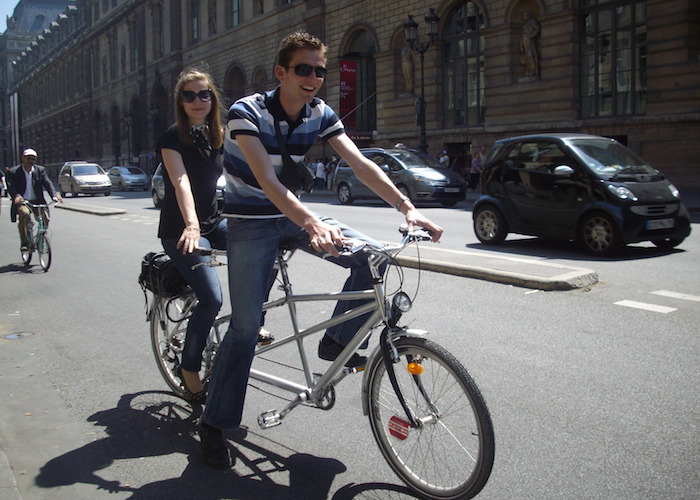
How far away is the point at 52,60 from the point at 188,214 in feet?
336

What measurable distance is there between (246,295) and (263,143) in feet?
2.24

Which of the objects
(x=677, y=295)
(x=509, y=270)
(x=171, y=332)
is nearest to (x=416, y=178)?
(x=509, y=270)

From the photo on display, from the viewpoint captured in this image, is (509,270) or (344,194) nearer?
(509,270)

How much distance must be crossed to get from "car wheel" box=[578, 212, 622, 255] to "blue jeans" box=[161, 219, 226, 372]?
24.1 ft

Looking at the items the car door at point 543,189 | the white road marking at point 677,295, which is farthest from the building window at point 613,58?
the white road marking at point 677,295

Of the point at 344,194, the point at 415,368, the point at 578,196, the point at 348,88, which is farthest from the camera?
the point at 348,88

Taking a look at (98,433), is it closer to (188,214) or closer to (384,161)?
(188,214)

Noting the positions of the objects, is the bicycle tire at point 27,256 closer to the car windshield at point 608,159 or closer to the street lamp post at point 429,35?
the car windshield at point 608,159

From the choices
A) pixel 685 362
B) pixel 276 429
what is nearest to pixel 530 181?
pixel 685 362

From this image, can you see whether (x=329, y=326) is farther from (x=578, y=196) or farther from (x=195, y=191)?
(x=578, y=196)

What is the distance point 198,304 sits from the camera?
13.6 ft

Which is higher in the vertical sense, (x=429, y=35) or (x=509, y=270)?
(x=429, y=35)

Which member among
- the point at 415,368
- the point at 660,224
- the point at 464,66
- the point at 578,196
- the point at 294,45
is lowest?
the point at 415,368

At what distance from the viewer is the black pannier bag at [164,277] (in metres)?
4.36
